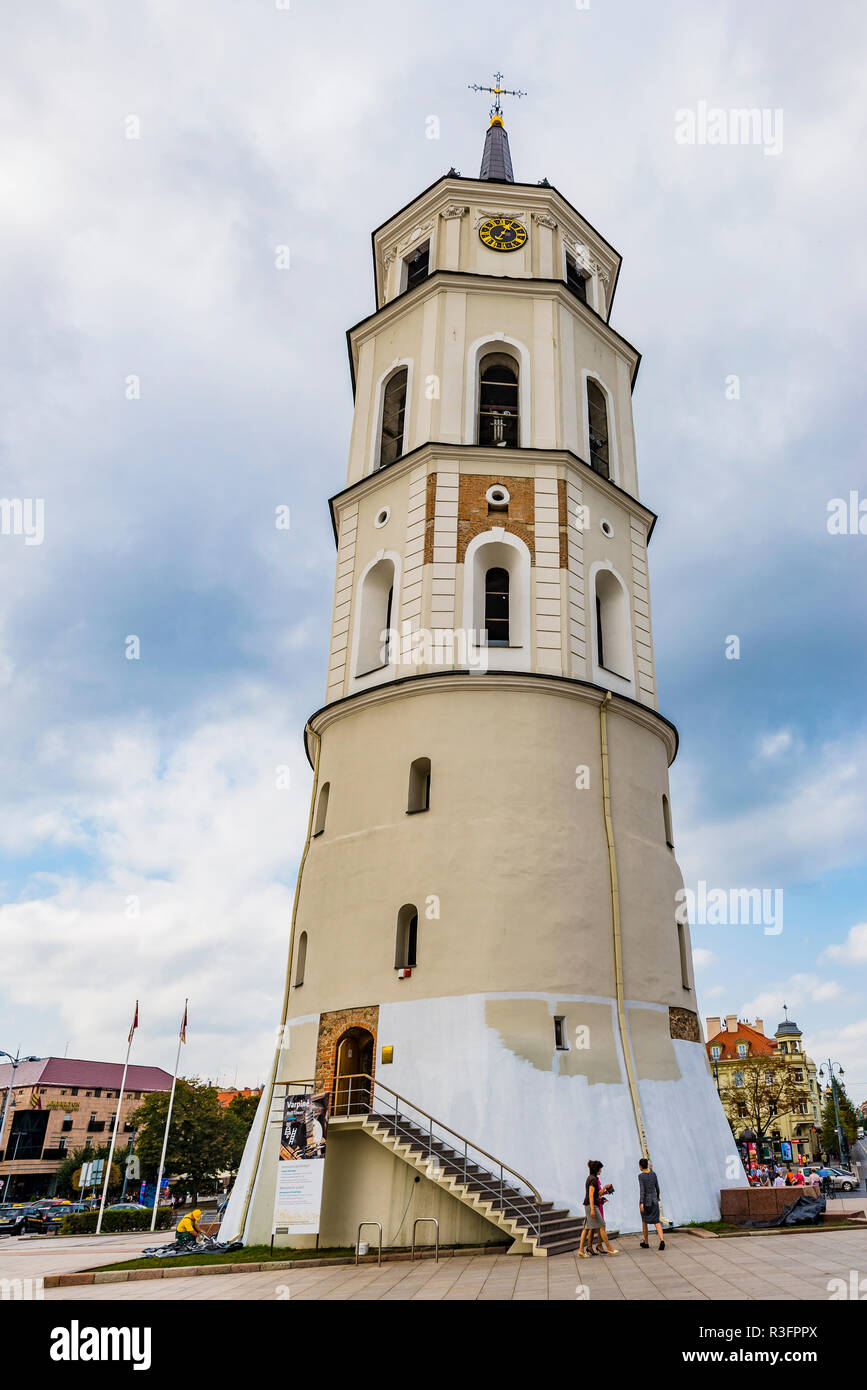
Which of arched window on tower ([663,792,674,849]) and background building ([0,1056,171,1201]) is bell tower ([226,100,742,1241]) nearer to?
arched window on tower ([663,792,674,849])

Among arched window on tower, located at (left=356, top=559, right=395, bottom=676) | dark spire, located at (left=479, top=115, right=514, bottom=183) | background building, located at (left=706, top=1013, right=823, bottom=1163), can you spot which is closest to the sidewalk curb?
arched window on tower, located at (left=356, top=559, right=395, bottom=676)

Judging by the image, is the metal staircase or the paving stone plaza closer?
the paving stone plaza

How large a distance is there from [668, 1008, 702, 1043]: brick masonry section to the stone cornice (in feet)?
22.8

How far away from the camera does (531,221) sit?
1229 inches

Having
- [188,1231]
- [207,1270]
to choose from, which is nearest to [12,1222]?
[188,1231]

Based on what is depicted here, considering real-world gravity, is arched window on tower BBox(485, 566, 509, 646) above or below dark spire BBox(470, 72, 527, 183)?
below

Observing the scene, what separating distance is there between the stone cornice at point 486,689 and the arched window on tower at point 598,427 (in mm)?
7731

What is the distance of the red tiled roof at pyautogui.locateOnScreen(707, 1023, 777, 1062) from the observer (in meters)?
102

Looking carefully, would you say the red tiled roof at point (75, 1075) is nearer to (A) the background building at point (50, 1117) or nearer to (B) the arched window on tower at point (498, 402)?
(A) the background building at point (50, 1117)

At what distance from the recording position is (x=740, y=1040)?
10412 cm

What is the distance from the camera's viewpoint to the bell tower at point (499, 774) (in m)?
19.1
